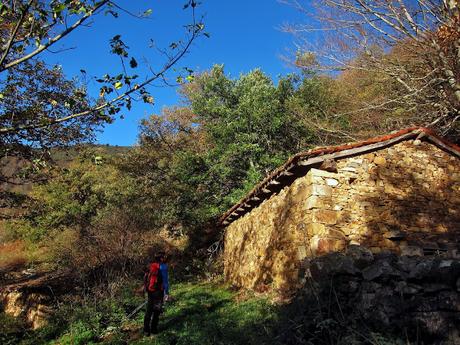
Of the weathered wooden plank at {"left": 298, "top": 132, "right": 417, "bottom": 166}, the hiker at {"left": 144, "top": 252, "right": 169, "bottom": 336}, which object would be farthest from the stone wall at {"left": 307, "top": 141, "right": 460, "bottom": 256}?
the hiker at {"left": 144, "top": 252, "right": 169, "bottom": 336}

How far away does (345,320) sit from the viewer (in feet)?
12.7

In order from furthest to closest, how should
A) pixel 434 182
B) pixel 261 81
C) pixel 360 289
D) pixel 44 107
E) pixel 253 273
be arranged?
pixel 261 81 → pixel 253 273 → pixel 434 182 → pixel 44 107 → pixel 360 289

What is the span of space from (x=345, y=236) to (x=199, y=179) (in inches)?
422

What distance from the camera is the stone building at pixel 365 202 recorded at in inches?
323

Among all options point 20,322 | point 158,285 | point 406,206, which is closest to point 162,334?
point 158,285

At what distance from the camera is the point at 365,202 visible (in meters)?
8.55

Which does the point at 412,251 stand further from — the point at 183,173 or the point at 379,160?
the point at 183,173

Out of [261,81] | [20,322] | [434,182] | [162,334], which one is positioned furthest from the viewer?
[261,81]

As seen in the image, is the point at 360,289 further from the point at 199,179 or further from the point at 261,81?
the point at 261,81

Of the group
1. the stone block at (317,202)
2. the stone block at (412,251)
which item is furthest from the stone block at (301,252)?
the stone block at (412,251)

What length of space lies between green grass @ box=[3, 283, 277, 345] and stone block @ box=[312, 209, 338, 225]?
1992mm

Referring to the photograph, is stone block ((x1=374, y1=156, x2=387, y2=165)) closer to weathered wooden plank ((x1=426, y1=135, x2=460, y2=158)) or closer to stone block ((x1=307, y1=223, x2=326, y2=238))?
weathered wooden plank ((x1=426, y1=135, x2=460, y2=158))

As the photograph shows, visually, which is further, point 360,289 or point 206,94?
point 206,94

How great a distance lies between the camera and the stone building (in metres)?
8.20
